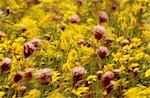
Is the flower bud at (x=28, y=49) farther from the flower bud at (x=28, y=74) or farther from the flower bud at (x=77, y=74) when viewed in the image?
the flower bud at (x=77, y=74)

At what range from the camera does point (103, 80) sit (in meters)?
2.15

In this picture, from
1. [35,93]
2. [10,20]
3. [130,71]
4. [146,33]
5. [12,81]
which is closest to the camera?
[35,93]

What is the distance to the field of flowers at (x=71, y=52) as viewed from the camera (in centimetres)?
215

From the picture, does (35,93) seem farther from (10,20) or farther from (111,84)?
(10,20)

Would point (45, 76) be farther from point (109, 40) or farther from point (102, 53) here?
point (109, 40)

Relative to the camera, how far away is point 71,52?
2.37m

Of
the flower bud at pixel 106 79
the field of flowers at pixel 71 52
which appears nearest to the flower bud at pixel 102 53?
the field of flowers at pixel 71 52

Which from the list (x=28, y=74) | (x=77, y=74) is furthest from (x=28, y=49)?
(x=77, y=74)

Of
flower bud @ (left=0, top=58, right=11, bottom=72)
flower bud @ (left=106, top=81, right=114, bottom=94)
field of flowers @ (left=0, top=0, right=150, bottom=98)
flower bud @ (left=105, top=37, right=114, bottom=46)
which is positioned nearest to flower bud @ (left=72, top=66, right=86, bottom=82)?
field of flowers @ (left=0, top=0, right=150, bottom=98)

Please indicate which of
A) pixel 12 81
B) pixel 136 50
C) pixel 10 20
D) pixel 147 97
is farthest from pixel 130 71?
pixel 10 20

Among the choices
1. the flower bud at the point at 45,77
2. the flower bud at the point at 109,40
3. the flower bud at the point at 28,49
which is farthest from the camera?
the flower bud at the point at 109,40

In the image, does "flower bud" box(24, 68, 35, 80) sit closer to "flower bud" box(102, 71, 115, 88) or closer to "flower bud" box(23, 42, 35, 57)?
"flower bud" box(23, 42, 35, 57)

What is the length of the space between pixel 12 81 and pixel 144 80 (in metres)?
0.65

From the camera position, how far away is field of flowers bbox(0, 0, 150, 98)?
2.15 m
